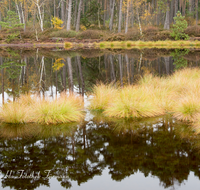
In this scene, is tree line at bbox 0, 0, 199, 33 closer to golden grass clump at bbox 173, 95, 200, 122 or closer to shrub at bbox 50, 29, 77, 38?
shrub at bbox 50, 29, 77, 38

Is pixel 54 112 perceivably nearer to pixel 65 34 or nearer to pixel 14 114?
pixel 14 114

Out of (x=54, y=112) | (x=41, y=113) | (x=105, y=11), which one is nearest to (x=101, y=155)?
(x=54, y=112)

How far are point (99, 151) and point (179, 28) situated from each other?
101 feet

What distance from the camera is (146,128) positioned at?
595cm

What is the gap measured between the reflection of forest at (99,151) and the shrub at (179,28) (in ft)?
93.5

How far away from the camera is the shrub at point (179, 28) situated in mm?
31656

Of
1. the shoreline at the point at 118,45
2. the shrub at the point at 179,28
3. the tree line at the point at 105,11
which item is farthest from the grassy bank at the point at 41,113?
the tree line at the point at 105,11

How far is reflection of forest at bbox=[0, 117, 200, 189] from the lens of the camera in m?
3.85

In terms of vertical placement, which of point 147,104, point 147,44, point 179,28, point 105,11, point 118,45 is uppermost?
point 105,11

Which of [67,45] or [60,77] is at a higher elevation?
[67,45]

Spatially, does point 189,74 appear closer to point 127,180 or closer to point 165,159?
point 165,159

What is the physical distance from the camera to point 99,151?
4652 millimetres

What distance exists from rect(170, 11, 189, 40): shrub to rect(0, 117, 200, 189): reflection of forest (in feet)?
93.5

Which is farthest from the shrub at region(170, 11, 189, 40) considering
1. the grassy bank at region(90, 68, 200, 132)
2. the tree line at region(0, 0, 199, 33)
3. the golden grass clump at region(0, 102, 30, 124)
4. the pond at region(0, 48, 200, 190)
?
the golden grass clump at region(0, 102, 30, 124)
